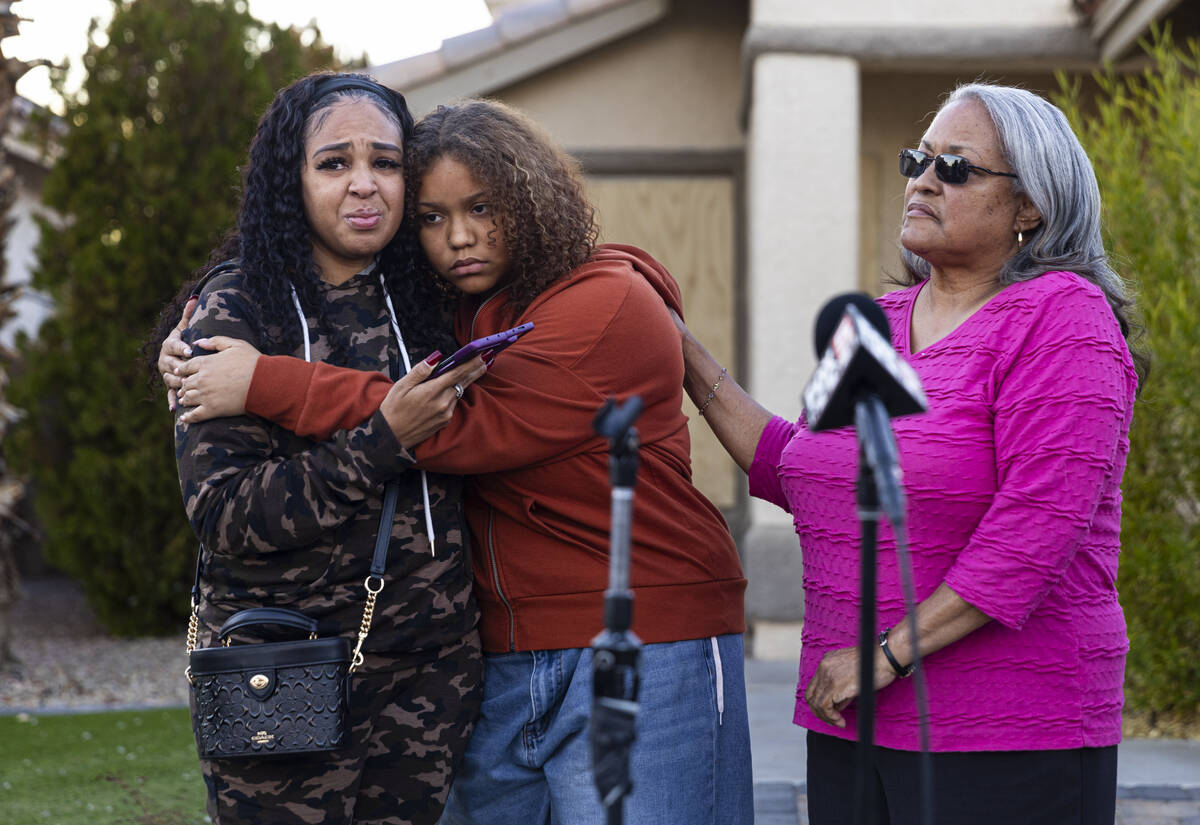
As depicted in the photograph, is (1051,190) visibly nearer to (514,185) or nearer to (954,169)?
→ (954,169)

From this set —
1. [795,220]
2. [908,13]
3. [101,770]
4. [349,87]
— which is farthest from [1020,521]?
[908,13]

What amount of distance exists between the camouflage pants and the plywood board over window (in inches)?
222

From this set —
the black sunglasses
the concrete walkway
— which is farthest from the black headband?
the concrete walkway

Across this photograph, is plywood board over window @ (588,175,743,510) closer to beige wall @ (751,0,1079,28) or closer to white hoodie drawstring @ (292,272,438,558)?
beige wall @ (751,0,1079,28)

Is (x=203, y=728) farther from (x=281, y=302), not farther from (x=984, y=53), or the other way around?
(x=984, y=53)

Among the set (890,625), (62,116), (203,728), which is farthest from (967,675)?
(62,116)

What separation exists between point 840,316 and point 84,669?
6.97 metres

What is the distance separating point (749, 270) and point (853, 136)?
3.35 feet

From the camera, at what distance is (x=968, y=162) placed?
94.2 inches

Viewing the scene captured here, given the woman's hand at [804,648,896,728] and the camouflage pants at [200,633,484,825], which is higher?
the woman's hand at [804,648,896,728]

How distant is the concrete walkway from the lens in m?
4.10

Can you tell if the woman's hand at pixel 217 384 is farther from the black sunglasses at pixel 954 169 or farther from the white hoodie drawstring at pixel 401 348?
the black sunglasses at pixel 954 169

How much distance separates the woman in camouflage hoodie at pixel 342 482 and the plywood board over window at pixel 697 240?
18.1ft

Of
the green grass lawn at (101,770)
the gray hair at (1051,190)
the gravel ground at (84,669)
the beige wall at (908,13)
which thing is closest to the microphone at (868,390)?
the gray hair at (1051,190)
